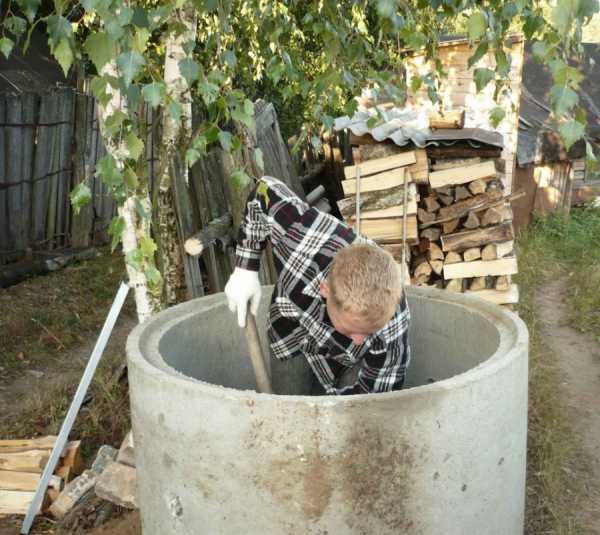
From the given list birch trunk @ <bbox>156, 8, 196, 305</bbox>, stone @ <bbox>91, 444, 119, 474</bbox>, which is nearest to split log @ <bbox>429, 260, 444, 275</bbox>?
birch trunk @ <bbox>156, 8, 196, 305</bbox>

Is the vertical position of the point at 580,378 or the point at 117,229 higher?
the point at 117,229

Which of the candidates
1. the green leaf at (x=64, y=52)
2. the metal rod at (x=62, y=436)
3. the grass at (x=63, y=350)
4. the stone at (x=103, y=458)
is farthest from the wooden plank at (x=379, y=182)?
the green leaf at (x=64, y=52)

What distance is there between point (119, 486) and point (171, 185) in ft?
4.93

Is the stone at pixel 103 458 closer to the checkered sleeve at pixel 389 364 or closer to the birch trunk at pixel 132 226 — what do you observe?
the birch trunk at pixel 132 226

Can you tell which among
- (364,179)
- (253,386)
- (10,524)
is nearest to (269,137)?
(364,179)

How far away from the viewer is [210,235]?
379cm

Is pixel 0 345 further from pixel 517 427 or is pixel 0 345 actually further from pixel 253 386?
pixel 517 427

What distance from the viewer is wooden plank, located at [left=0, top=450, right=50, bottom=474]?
3143 millimetres

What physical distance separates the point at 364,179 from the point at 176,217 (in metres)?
1.52

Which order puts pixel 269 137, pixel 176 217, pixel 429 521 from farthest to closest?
pixel 269 137 < pixel 176 217 < pixel 429 521

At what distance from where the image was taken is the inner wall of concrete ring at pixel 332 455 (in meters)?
1.69

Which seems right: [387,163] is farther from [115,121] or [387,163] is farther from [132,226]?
[115,121]

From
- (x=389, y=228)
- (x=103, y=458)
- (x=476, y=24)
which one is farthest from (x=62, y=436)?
(x=389, y=228)

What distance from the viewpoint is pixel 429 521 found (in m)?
1.81
